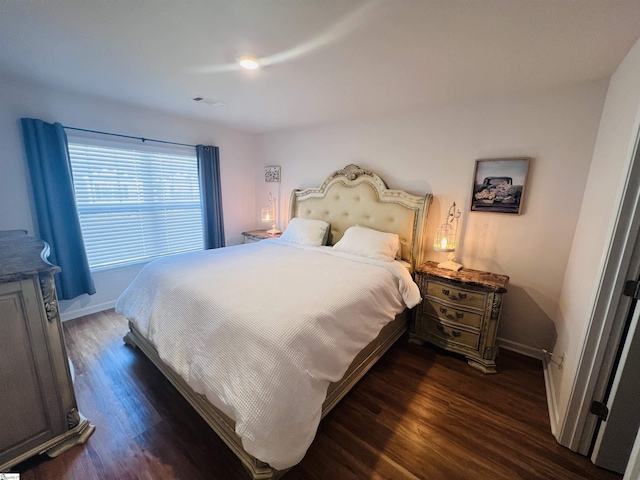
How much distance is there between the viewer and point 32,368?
50.7 inches

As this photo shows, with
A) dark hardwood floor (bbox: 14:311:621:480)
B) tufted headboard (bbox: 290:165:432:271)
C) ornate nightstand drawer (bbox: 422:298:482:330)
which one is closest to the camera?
dark hardwood floor (bbox: 14:311:621:480)

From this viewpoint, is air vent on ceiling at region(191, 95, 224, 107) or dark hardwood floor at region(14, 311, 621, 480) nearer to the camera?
dark hardwood floor at region(14, 311, 621, 480)

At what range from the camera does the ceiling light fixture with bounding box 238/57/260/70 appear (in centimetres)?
170

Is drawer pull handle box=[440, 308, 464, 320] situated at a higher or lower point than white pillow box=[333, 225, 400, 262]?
lower

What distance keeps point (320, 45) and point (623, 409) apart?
2562 millimetres

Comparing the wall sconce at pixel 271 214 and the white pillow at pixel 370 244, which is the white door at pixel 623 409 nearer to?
the white pillow at pixel 370 244

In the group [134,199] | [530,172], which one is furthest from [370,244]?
[134,199]

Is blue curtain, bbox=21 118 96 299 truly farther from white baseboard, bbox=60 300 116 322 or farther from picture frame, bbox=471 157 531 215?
picture frame, bbox=471 157 531 215

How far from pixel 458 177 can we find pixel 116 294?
408 centimetres

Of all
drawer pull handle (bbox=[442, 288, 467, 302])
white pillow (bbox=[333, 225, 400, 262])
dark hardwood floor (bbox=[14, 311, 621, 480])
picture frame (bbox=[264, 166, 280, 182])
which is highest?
picture frame (bbox=[264, 166, 280, 182])

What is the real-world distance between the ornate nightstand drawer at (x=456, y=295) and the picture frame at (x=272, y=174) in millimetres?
2725

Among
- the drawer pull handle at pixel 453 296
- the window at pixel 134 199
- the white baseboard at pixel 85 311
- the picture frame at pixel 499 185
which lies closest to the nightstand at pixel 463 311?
the drawer pull handle at pixel 453 296

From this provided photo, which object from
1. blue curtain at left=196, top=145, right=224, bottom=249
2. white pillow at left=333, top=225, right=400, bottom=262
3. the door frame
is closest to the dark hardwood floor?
the door frame

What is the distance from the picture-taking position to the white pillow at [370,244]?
255cm
